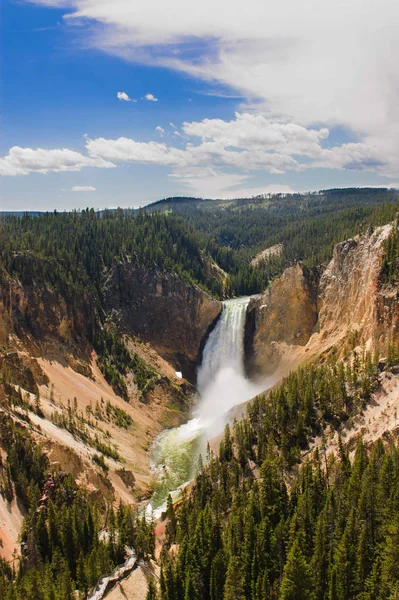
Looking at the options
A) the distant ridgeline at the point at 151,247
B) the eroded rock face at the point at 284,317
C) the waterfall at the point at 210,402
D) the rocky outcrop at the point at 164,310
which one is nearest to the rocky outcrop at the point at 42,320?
the distant ridgeline at the point at 151,247

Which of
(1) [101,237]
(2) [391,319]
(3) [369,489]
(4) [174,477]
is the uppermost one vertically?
(1) [101,237]

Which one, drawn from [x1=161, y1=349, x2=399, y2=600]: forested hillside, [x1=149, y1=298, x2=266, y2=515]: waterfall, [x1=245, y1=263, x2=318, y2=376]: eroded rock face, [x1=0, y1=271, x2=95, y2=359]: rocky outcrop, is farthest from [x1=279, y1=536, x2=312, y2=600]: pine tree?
[x1=245, y1=263, x2=318, y2=376]: eroded rock face

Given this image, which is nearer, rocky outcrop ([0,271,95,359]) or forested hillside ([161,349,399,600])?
forested hillside ([161,349,399,600])

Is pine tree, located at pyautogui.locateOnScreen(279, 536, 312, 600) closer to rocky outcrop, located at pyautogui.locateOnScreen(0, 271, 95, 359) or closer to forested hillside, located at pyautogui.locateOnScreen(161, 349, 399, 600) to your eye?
forested hillside, located at pyautogui.locateOnScreen(161, 349, 399, 600)

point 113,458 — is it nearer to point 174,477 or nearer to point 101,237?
point 174,477

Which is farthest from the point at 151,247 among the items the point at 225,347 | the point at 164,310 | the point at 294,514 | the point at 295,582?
the point at 295,582

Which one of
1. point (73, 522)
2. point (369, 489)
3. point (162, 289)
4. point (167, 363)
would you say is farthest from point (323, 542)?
point (162, 289)
